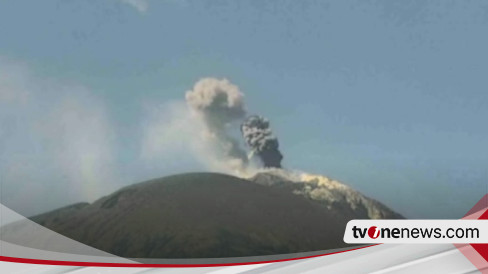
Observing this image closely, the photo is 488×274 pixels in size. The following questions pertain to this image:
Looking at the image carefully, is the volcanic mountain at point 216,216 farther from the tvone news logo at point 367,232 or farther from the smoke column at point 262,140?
the tvone news logo at point 367,232

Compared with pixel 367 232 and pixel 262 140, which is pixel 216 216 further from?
pixel 367 232

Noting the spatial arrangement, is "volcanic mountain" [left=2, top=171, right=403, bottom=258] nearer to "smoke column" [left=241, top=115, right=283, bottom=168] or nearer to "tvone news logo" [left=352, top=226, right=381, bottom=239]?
"smoke column" [left=241, top=115, right=283, bottom=168]

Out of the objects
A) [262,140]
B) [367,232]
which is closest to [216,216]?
[262,140]

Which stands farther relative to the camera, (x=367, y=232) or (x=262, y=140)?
(x=262, y=140)

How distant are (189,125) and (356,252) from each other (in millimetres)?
1024

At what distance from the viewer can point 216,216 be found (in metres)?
1.76

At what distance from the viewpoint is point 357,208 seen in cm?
191

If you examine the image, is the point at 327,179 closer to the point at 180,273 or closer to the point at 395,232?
the point at 395,232

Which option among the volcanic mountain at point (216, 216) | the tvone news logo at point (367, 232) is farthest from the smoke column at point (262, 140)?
the tvone news logo at point (367, 232)

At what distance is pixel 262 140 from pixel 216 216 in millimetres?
431

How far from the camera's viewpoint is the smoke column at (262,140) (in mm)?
1950

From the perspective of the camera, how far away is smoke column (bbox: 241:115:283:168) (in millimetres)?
1950

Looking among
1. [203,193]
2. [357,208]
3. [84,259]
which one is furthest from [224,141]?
[84,259]

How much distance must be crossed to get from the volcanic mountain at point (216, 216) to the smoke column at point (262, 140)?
3.1 inches
